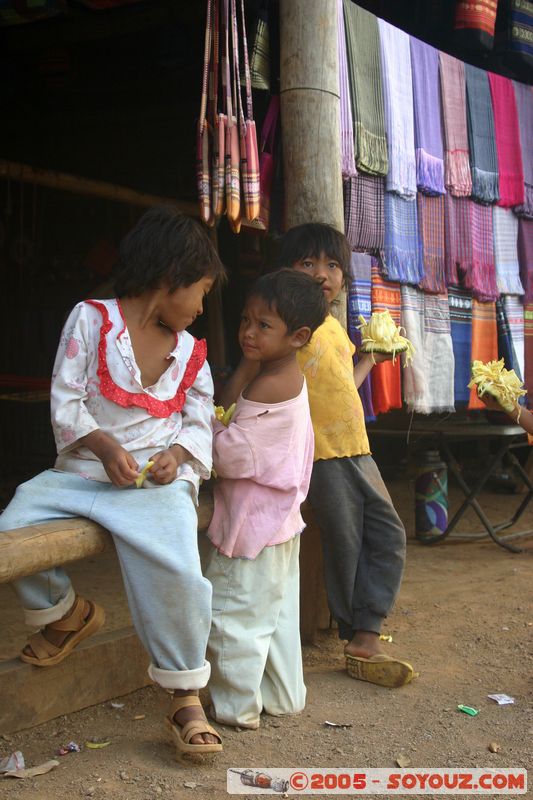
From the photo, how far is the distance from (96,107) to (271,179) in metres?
3.41

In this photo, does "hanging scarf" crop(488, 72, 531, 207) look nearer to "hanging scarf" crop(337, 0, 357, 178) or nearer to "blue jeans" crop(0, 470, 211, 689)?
"hanging scarf" crop(337, 0, 357, 178)

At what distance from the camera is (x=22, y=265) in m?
7.29

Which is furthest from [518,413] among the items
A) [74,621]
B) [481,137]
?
[74,621]

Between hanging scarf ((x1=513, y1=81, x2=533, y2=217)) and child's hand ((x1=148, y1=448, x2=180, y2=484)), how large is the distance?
307cm

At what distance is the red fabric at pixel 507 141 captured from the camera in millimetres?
4688

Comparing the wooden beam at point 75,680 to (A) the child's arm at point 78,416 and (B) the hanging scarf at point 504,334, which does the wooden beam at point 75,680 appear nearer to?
(A) the child's arm at point 78,416

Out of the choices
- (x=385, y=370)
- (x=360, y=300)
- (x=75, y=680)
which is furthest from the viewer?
(x=385, y=370)

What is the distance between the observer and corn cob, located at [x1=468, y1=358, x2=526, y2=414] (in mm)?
3707

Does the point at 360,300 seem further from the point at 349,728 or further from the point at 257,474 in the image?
the point at 349,728

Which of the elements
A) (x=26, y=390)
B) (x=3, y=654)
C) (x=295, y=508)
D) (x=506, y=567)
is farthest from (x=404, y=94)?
(x=26, y=390)

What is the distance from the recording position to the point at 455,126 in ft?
14.5

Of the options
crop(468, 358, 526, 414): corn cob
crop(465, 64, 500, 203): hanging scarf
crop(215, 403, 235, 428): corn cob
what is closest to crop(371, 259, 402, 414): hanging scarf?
crop(468, 358, 526, 414): corn cob

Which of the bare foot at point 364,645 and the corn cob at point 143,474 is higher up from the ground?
the corn cob at point 143,474

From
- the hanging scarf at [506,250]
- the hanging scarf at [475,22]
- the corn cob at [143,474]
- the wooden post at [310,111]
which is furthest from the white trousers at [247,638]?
the hanging scarf at [475,22]
